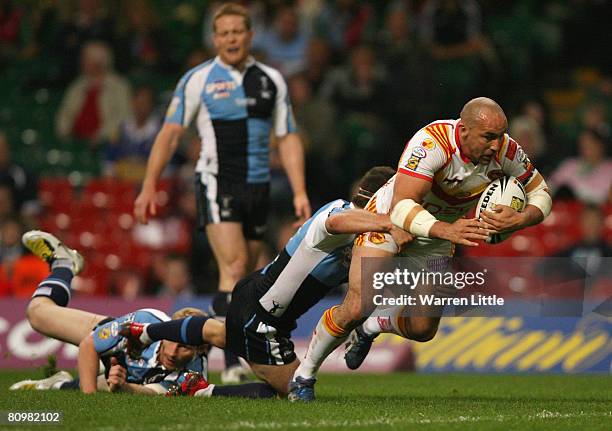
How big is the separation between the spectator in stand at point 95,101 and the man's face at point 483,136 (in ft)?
31.1

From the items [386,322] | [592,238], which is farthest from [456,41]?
[386,322]


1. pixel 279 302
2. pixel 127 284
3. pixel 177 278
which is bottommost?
pixel 127 284

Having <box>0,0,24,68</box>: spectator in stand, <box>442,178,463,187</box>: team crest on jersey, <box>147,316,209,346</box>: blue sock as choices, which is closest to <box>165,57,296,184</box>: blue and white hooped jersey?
<box>147,316,209,346</box>: blue sock

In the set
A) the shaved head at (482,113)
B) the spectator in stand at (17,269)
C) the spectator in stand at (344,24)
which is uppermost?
the spectator in stand at (344,24)

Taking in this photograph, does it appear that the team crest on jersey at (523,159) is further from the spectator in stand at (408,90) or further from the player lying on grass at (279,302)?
the spectator in stand at (408,90)

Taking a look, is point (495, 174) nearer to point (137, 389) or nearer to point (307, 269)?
point (307, 269)

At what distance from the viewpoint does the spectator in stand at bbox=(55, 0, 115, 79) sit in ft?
56.9

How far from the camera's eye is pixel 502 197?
7.91m

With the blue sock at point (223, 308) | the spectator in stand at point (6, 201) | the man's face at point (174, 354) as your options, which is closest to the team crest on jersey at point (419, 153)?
the man's face at point (174, 354)

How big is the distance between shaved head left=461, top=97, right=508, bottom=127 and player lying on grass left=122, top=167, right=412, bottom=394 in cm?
92

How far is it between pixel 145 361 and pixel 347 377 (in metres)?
3.21

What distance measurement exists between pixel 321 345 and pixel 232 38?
351 centimetres

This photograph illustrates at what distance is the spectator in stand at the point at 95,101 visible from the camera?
1684 centimetres

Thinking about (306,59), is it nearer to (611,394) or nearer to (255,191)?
(255,191)
